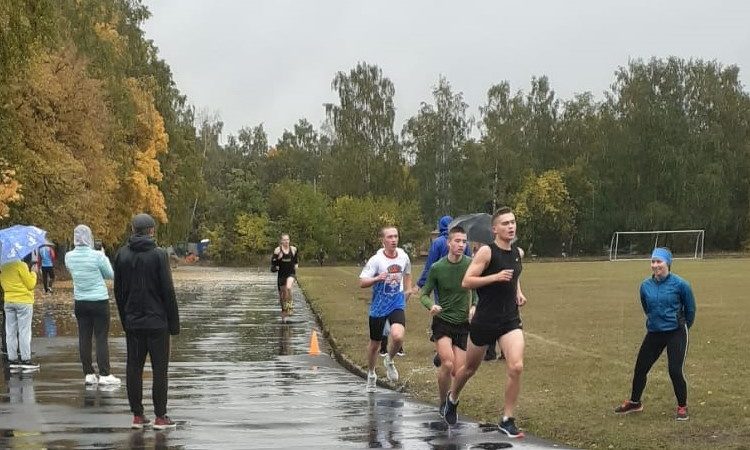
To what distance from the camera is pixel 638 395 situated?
1071 cm

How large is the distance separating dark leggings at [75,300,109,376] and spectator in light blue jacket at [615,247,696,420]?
6.52 metres

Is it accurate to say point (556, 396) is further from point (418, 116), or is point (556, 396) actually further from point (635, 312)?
point (418, 116)

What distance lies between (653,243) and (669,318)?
3650 inches

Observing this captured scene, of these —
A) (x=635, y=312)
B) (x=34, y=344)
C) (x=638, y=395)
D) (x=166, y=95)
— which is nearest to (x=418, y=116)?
(x=166, y=95)

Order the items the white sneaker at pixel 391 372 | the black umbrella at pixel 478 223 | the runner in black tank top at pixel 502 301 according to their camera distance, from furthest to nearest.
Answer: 1. the black umbrella at pixel 478 223
2. the white sneaker at pixel 391 372
3. the runner in black tank top at pixel 502 301

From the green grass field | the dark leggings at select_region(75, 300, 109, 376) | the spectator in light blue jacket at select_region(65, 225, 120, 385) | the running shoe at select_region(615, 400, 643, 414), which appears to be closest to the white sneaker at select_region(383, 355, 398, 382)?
the green grass field

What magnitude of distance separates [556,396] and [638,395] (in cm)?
152

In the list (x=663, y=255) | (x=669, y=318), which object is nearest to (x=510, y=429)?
(x=669, y=318)

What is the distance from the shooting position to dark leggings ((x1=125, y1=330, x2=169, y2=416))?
10.3 meters

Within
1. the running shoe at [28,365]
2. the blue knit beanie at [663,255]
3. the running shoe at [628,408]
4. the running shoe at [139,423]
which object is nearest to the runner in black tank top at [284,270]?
the running shoe at [28,365]

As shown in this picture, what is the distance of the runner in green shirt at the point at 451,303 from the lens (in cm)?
1093

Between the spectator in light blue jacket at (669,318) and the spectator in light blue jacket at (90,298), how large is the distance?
6319 millimetres

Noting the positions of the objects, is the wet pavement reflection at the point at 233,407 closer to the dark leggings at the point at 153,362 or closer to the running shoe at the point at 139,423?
the running shoe at the point at 139,423

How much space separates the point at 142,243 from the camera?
10266 millimetres
